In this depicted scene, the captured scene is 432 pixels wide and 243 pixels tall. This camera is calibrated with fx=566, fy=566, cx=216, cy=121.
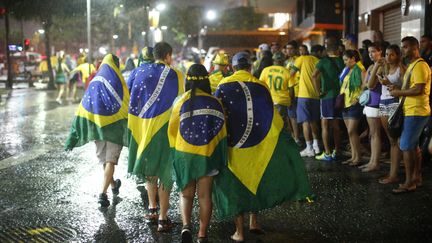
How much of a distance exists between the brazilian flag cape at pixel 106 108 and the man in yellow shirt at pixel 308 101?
3.93 meters

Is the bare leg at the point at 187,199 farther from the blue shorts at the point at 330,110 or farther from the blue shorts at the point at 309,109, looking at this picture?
the blue shorts at the point at 309,109

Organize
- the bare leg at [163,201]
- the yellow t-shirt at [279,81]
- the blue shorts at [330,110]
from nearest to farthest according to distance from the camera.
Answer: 1. the bare leg at [163,201]
2. the blue shorts at [330,110]
3. the yellow t-shirt at [279,81]

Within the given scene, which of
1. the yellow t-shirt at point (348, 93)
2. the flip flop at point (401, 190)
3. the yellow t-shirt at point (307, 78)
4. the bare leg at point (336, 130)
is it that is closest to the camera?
the flip flop at point (401, 190)

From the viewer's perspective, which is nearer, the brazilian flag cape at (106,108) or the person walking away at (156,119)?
the person walking away at (156,119)

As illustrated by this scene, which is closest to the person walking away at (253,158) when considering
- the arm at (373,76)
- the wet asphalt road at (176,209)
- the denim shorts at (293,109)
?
the wet asphalt road at (176,209)

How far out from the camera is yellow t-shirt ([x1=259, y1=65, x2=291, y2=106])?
9.86 m

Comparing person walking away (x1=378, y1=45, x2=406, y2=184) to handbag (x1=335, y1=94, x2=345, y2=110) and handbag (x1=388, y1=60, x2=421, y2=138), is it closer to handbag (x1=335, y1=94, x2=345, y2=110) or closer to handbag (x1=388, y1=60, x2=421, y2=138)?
handbag (x1=388, y1=60, x2=421, y2=138)

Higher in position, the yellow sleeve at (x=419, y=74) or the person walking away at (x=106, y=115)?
the yellow sleeve at (x=419, y=74)

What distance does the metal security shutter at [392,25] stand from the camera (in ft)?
44.1

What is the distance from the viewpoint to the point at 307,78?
9500 millimetres

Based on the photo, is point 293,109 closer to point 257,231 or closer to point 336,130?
point 336,130

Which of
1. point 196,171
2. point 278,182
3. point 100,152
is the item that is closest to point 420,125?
point 278,182

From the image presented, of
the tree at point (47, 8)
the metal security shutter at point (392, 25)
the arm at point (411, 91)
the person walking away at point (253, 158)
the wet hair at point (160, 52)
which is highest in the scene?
the tree at point (47, 8)

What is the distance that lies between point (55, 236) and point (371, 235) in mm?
3058
